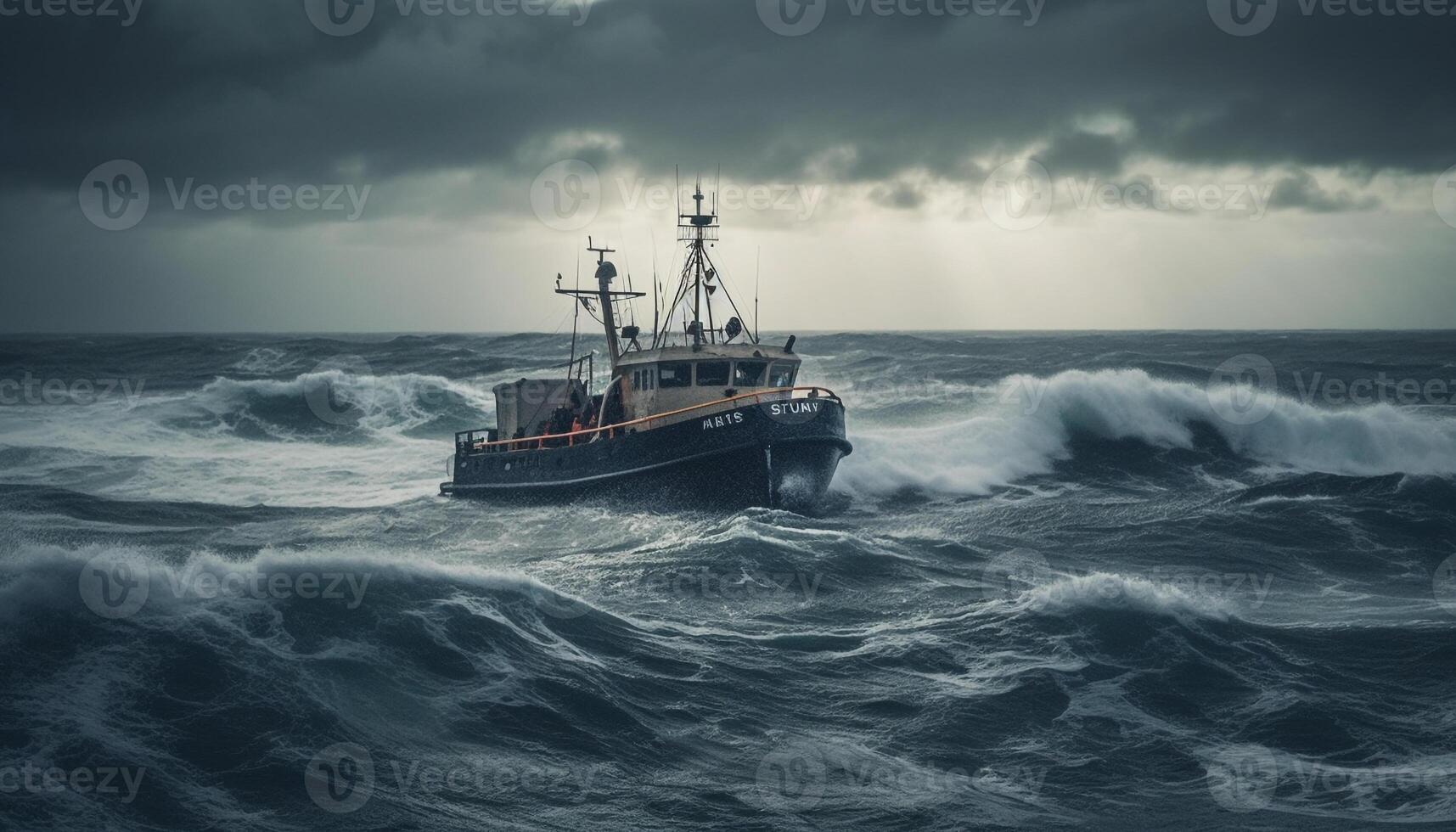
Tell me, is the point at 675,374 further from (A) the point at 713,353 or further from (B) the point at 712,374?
(A) the point at 713,353

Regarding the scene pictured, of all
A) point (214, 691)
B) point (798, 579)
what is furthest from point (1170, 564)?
point (214, 691)

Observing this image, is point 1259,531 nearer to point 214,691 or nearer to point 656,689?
point 656,689

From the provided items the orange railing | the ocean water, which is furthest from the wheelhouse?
the ocean water

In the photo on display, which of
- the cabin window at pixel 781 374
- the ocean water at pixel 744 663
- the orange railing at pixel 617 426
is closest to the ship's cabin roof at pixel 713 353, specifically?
the cabin window at pixel 781 374

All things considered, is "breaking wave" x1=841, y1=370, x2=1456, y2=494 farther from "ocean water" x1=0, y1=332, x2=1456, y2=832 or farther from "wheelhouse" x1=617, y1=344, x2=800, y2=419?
"wheelhouse" x1=617, y1=344, x2=800, y2=419

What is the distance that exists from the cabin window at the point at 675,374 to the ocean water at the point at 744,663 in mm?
3119

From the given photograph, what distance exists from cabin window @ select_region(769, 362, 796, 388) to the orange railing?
0.36 m

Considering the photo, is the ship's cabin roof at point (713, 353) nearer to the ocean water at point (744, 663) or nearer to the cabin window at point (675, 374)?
the cabin window at point (675, 374)

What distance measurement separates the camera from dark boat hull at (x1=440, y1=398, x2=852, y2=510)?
947 inches

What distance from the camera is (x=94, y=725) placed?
9656 millimetres

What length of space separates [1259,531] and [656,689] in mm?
14964

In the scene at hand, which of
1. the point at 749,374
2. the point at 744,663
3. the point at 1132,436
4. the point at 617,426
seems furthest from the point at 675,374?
the point at 1132,436

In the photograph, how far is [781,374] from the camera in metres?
27.0

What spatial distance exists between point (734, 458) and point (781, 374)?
144 inches
